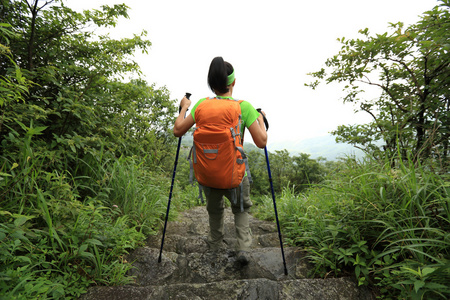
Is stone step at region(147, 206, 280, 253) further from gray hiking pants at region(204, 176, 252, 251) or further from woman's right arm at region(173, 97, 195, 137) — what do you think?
woman's right arm at region(173, 97, 195, 137)

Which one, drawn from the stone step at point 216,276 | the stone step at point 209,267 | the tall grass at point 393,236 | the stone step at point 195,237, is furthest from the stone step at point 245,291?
the stone step at point 195,237

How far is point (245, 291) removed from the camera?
1.66m

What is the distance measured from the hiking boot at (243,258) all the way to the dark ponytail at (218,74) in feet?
6.00

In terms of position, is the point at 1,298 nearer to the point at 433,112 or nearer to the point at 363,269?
the point at 363,269

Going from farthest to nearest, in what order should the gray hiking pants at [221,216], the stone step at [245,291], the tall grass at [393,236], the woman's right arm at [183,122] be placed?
1. the gray hiking pants at [221,216]
2. the woman's right arm at [183,122]
3. the stone step at [245,291]
4. the tall grass at [393,236]

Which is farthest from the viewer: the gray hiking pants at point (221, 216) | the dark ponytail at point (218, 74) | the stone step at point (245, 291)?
the gray hiking pants at point (221, 216)

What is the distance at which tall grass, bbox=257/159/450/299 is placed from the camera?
141 cm

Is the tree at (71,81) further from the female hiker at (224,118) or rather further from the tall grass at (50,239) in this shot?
the female hiker at (224,118)

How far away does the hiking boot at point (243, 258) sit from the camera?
226 cm

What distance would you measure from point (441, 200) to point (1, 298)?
3013 mm

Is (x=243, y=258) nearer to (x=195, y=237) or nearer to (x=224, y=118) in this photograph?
(x=195, y=237)

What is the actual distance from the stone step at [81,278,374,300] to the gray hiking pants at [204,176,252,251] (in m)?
0.70

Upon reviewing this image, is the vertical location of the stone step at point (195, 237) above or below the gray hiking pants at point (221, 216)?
below

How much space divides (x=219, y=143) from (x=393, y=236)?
5.61ft
